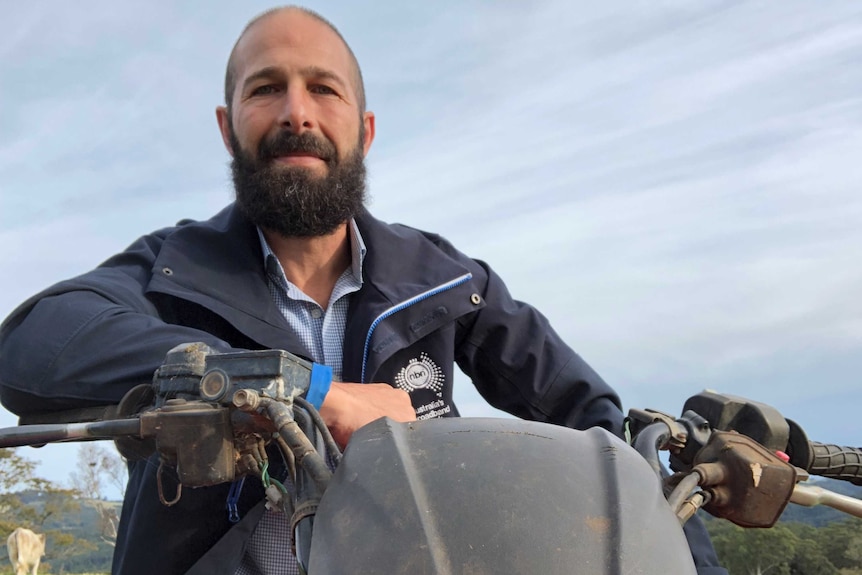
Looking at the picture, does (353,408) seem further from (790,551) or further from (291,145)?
(790,551)

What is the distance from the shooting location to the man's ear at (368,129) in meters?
3.45

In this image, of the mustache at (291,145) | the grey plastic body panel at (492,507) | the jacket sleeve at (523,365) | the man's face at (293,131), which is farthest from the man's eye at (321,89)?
the grey plastic body panel at (492,507)

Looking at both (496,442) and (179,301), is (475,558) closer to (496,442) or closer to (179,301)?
(496,442)

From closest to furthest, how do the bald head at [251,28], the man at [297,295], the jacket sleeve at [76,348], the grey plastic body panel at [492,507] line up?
the grey plastic body panel at [492,507], the jacket sleeve at [76,348], the man at [297,295], the bald head at [251,28]

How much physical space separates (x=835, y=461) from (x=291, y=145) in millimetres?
1956

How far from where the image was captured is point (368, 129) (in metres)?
3.59

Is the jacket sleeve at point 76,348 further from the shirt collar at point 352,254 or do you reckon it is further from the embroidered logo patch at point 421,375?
the embroidered logo patch at point 421,375

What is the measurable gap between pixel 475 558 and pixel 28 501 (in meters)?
43.1

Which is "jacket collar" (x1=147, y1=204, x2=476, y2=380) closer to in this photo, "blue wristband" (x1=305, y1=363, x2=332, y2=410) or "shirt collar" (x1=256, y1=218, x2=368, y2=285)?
"shirt collar" (x1=256, y1=218, x2=368, y2=285)

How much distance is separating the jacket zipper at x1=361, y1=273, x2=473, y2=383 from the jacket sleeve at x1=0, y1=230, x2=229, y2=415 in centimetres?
74

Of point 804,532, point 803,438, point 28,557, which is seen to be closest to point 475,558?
point 803,438

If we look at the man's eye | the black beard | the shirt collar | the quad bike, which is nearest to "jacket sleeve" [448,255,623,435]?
the shirt collar

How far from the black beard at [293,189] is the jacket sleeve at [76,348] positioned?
31.4 inches

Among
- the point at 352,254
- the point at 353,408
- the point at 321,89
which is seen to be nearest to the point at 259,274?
the point at 352,254
